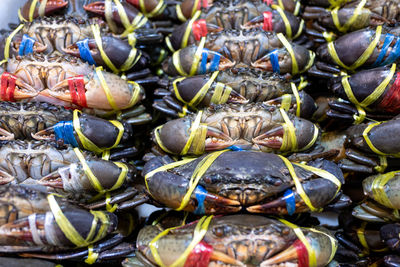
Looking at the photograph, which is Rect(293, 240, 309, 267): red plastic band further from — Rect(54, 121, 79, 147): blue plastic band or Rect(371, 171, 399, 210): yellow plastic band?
Rect(54, 121, 79, 147): blue plastic band

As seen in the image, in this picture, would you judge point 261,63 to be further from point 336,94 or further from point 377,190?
point 377,190

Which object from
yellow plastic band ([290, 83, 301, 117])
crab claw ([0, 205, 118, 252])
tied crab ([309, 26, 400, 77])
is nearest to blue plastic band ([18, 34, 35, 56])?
crab claw ([0, 205, 118, 252])

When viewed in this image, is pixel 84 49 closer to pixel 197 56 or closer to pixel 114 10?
pixel 114 10

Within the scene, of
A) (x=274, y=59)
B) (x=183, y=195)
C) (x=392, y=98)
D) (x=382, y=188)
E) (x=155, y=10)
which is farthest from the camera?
(x=155, y=10)

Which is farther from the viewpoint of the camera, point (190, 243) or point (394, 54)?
point (394, 54)

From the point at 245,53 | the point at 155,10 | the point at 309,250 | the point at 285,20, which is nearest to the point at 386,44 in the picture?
the point at 285,20

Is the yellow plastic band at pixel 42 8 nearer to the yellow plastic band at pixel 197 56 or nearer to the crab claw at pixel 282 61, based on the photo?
the yellow plastic band at pixel 197 56
